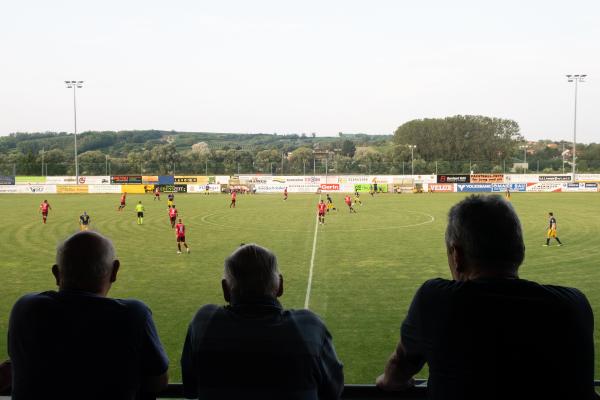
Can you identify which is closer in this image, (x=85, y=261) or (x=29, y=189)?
(x=85, y=261)

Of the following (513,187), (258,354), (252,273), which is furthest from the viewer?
(513,187)

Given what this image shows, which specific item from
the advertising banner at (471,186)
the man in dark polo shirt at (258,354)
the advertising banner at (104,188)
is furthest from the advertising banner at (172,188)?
the man in dark polo shirt at (258,354)

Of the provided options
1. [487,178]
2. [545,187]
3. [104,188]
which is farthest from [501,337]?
[487,178]

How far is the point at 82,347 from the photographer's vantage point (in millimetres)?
2230

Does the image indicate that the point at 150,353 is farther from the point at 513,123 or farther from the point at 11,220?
the point at 513,123

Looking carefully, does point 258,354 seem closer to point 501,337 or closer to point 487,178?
point 501,337

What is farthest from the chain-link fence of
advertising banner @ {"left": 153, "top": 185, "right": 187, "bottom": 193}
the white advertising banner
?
advertising banner @ {"left": 153, "top": 185, "right": 187, "bottom": 193}

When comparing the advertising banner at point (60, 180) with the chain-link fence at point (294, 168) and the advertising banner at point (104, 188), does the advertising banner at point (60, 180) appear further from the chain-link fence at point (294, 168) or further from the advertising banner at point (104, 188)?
the chain-link fence at point (294, 168)

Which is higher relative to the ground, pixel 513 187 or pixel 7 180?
pixel 7 180

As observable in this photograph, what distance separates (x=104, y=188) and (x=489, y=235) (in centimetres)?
6383

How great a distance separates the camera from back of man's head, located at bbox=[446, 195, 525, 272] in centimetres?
214

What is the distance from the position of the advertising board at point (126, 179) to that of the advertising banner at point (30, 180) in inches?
315

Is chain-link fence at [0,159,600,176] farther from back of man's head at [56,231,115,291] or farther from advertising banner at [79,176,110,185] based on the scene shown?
back of man's head at [56,231,115,291]

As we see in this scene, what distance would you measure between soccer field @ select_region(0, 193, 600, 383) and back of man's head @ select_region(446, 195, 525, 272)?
5686 mm
